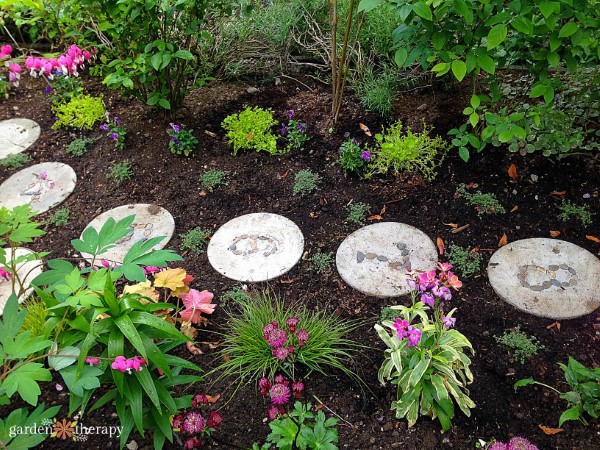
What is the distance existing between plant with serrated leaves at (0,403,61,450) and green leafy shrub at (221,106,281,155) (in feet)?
6.69

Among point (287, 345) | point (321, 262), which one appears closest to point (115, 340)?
point (287, 345)

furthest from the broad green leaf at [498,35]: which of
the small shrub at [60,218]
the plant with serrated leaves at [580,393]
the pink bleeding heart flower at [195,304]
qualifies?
the small shrub at [60,218]

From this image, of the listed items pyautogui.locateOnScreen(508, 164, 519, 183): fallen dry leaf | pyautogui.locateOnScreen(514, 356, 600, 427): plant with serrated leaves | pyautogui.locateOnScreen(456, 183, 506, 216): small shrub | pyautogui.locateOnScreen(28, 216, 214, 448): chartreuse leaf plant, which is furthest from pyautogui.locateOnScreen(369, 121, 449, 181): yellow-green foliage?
pyautogui.locateOnScreen(28, 216, 214, 448): chartreuse leaf plant

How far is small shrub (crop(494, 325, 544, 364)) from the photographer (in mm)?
2189

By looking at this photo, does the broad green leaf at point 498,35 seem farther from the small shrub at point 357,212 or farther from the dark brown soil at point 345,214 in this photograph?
the small shrub at point 357,212

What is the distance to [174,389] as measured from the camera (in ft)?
7.13

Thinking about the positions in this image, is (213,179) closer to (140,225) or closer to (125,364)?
(140,225)

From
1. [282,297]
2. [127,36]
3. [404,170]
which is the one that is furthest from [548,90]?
[127,36]

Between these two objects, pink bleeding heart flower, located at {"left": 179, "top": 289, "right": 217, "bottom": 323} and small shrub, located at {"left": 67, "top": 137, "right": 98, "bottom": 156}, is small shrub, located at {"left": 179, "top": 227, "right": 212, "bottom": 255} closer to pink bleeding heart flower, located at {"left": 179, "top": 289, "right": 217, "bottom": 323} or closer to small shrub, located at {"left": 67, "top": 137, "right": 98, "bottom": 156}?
pink bleeding heart flower, located at {"left": 179, "top": 289, "right": 217, "bottom": 323}

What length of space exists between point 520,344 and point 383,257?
2.57ft

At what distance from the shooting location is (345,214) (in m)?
2.91

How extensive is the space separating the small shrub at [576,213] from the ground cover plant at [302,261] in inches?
1.4

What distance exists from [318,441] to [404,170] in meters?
1.89

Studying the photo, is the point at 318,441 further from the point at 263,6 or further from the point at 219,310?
the point at 263,6
